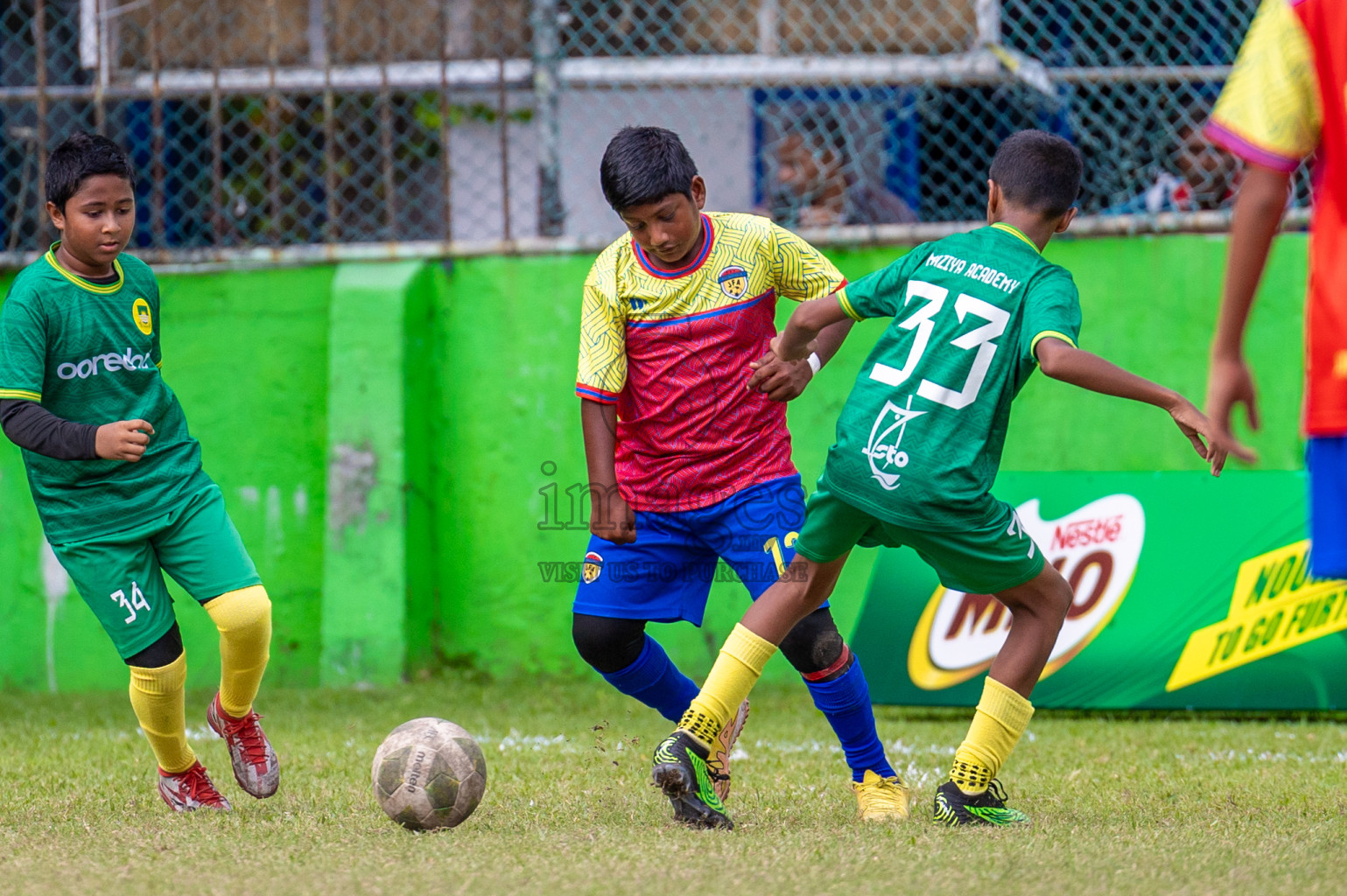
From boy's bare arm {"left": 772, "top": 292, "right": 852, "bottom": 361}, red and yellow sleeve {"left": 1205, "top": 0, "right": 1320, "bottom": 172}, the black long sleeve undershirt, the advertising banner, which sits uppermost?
red and yellow sleeve {"left": 1205, "top": 0, "right": 1320, "bottom": 172}

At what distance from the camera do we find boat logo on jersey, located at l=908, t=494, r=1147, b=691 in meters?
6.10

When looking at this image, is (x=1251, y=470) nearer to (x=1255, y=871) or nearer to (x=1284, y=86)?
(x=1255, y=871)

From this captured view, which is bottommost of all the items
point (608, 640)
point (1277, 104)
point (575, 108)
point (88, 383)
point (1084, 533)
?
point (1084, 533)

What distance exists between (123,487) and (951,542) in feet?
7.56

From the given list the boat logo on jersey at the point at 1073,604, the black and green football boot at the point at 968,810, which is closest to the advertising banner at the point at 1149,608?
the boat logo on jersey at the point at 1073,604

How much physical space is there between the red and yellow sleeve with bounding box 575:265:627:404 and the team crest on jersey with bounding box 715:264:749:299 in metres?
0.30

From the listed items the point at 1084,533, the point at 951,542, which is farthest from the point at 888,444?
the point at 1084,533

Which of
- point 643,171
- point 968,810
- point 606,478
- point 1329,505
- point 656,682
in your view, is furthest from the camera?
point 656,682

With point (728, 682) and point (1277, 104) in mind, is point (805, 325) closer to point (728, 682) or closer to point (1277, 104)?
point (728, 682)

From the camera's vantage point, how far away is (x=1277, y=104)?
8.79 ft

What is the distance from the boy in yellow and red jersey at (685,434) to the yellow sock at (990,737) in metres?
0.33

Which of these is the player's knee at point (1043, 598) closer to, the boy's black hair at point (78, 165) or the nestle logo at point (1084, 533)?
the nestle logo at point (1084, 533)

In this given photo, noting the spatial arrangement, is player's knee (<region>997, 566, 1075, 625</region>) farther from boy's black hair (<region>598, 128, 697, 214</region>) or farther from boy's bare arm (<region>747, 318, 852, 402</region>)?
boy's black hair (<region>598, 128, 697, 214</region>)

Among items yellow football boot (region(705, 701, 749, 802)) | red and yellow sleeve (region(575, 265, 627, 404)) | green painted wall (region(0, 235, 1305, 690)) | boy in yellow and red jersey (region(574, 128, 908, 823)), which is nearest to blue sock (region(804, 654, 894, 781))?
boy in yellow and red jersey (region(574, 128, 908, 823))
